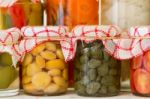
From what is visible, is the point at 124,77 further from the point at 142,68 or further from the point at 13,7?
the point at 13,7

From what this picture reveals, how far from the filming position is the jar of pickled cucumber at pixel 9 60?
569mm

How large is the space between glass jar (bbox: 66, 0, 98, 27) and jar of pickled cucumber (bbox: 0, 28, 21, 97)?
3.7 inches

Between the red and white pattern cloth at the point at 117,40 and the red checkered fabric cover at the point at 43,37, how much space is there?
0.01m

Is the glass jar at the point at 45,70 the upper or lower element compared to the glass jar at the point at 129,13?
lower

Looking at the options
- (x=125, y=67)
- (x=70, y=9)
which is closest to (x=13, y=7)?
(x=70, y=9)

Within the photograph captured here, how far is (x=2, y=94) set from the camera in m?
0.57

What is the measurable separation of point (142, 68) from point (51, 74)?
0.12 metres

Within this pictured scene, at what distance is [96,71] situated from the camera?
56cm

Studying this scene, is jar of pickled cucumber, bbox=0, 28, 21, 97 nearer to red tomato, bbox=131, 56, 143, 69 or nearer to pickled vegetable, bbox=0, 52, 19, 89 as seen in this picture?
pickled vegetable, bbox=0, 52, 19, 89

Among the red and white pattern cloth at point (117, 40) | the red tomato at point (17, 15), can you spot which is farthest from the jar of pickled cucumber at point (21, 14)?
the red and white pattern cloth at point (117, 40)

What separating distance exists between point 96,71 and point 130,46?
0.19ft

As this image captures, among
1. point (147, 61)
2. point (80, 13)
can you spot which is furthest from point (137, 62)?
point (80, 13)

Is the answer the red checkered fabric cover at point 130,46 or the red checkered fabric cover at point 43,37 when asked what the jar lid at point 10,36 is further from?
the red checkered fabric cover at point 130,46

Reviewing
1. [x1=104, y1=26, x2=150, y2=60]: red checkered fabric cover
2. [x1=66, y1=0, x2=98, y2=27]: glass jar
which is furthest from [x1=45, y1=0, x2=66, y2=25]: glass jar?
[x1=104, y1=26, x2=150, y2=60]: red checkered fabric cover
